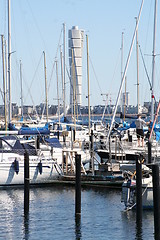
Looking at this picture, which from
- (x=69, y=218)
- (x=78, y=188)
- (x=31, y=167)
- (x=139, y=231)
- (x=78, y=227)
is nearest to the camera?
(x=139, y=231)

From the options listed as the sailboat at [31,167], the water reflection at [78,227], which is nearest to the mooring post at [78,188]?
the water reflection at [78,227]

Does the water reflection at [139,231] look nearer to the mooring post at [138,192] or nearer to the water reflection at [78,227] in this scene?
the mooring post at [138,192]

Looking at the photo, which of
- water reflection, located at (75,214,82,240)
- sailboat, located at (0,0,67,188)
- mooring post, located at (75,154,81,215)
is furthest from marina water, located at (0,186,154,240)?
sailboat, located at (0,0,67,188)

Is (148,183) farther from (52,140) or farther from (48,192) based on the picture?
(52,140)

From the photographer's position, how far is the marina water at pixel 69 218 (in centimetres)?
2281

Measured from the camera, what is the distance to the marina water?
74.8ft

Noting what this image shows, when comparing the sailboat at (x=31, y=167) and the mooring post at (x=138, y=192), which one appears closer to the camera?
the mooring post at (x=138, y=192)

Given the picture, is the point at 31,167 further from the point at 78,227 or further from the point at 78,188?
the point at 78,227

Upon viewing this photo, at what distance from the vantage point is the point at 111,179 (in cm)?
3175

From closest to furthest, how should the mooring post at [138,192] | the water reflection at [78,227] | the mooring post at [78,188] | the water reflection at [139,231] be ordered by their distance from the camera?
the water reflection at [139,231] → the water reflection at [78,227] → the mooring post at [138,192] → the mooring post at [78,188]

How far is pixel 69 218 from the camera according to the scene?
25250mm

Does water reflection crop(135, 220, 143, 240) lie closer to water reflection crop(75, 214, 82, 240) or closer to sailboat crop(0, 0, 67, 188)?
water reflection crop(75, 214, 82, 240)

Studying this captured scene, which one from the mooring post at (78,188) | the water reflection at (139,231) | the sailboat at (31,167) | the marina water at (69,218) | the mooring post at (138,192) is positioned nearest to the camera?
the water reflection at (139,231)

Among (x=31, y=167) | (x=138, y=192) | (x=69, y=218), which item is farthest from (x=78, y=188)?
(x=31, y=167)
